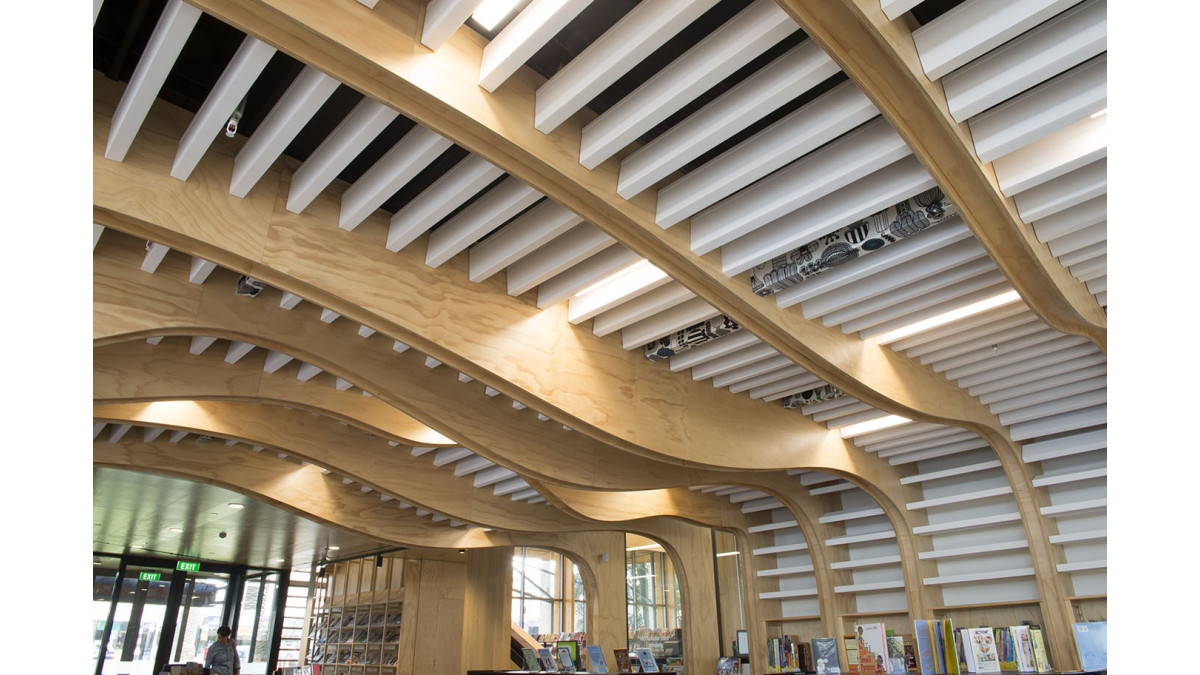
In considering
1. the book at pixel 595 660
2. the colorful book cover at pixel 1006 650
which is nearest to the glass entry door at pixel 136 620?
the book at pixel 595 660

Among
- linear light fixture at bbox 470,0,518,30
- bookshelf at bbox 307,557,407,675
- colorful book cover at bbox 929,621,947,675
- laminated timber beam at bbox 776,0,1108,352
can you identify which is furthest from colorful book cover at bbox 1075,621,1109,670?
bookshelf at bbox 307,557,407,675

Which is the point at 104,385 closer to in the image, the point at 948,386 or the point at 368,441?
the point at 368,441

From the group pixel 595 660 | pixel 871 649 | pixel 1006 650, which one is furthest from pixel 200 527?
pixel 1006 650

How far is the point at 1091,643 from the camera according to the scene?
22.1 feet

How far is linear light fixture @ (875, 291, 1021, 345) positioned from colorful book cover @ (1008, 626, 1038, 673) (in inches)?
143

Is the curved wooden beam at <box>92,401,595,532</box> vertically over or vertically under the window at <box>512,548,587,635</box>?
over

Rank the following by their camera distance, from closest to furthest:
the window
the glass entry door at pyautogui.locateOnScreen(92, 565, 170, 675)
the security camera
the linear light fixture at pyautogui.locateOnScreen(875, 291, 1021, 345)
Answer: the security camera < the linear light fixture at pyautogui.locateOnScreen(875, 291, 1021, 345) < the glass entry door at pyautogui.locateOnScreen(92, 565, 170, 675) < the window

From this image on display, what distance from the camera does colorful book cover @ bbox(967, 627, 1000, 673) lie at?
753 cm

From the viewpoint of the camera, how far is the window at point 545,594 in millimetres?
18906

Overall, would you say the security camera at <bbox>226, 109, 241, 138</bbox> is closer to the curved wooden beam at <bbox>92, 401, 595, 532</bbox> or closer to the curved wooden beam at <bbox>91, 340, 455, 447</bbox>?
the curved wooden beam at <bbox>91, 340, 455, 447</bbox>

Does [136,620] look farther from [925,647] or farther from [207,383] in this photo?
[925,647]

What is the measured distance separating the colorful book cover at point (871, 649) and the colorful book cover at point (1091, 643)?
196 cm

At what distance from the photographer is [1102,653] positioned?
662 centimetres

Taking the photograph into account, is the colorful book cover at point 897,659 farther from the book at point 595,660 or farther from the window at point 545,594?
the window at point 545,594
